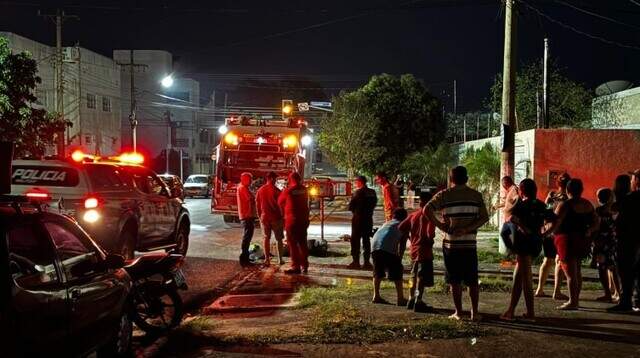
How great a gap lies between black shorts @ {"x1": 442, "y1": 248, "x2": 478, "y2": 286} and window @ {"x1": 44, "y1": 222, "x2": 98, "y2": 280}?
3.97 meters

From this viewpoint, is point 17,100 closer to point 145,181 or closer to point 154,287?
point 145,181

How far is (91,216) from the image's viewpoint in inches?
394

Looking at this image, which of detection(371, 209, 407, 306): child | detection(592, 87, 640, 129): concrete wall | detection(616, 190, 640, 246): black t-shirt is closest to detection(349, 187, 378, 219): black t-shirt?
detection(371, 209, 407, 306): child

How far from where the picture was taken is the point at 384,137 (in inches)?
1668

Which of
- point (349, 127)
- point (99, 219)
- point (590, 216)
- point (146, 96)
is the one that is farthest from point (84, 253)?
point (146, 96)

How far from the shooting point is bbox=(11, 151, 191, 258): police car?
9992 millimetres

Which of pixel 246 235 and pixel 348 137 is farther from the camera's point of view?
pixel 348 137

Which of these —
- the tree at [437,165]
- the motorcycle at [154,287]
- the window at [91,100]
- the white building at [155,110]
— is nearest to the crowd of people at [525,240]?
the motorcycle at [154,287]

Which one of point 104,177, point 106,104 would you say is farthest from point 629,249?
point 106,104

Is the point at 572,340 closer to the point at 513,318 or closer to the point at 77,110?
the point at 513,318

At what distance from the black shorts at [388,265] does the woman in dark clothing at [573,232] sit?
6.63 ft

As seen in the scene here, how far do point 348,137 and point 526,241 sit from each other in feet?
94.2

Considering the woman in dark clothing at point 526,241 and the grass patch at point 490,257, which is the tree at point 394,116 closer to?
the grass patch at point 490,257

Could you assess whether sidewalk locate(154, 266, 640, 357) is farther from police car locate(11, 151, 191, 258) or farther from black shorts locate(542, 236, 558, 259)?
police car locate(11, 151, 191, 258)
